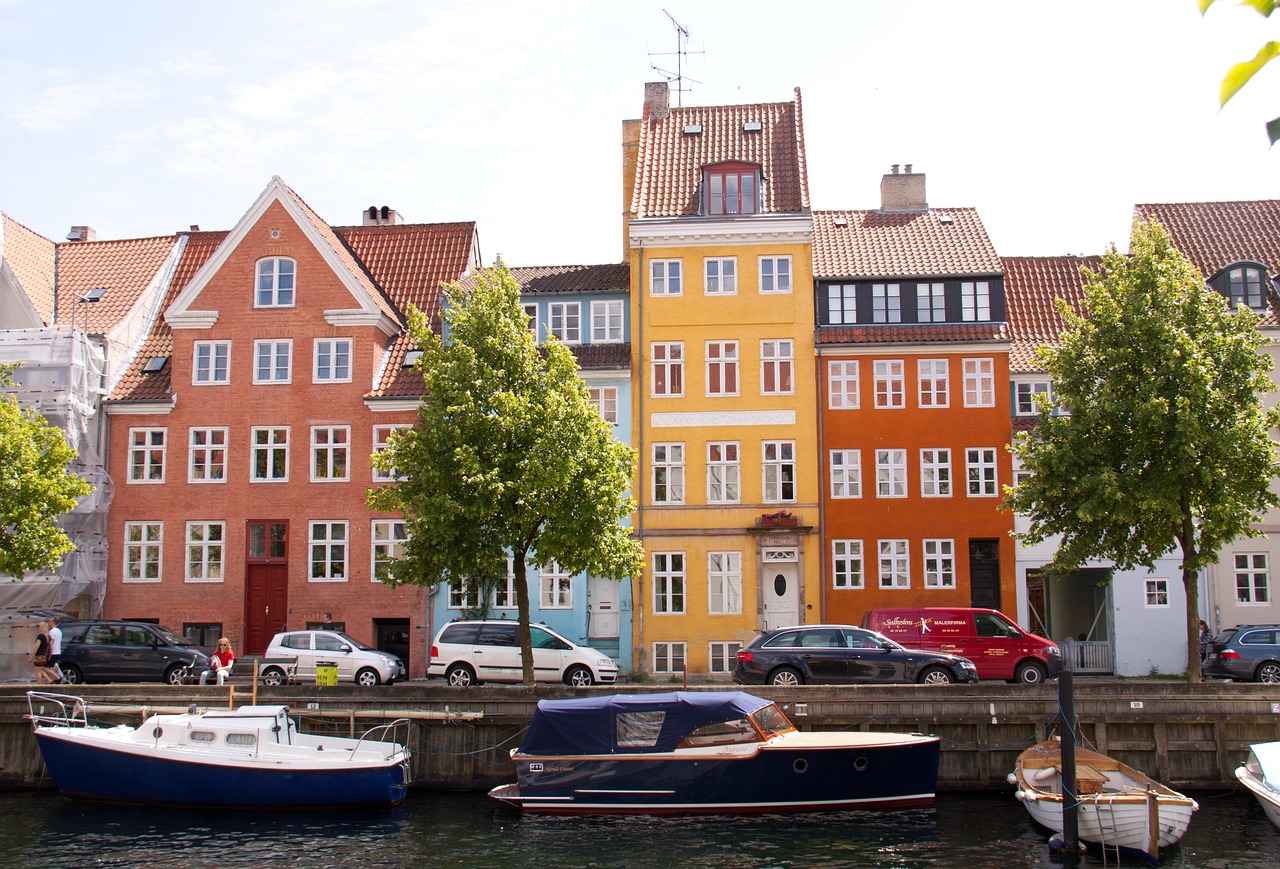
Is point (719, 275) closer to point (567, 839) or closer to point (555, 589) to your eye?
point (555, 589)

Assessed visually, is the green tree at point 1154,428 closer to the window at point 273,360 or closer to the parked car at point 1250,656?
the parked car at point 1250,656

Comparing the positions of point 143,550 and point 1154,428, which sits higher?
point 1154,428

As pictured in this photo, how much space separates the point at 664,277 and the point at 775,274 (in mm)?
3713

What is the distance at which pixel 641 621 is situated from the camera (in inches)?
1439

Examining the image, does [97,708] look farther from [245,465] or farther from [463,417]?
[245,465]

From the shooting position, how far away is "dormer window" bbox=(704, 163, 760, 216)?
3862 cm

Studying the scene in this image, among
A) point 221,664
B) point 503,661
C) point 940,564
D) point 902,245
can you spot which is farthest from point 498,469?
point 902,245

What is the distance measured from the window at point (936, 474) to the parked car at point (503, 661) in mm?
12632

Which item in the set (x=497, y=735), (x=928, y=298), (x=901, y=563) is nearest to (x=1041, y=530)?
(x=901, y=563)

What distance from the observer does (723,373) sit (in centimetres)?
3794

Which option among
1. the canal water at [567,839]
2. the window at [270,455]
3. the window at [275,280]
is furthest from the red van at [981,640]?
the window at [275,280]

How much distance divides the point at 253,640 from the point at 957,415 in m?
24.3

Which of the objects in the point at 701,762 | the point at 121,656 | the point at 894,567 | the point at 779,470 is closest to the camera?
the point at 701,762

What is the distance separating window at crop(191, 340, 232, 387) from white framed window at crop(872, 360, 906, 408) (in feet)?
72.0
